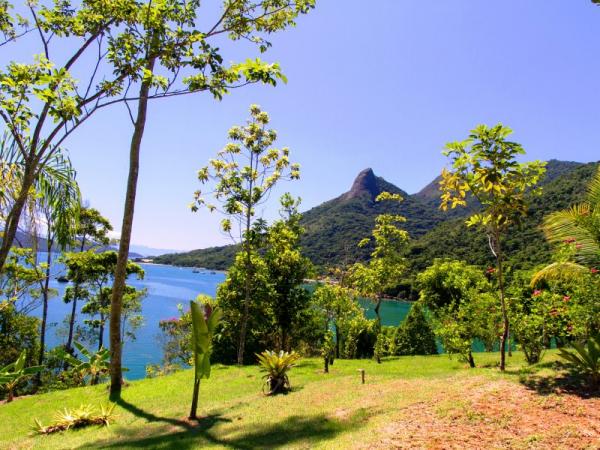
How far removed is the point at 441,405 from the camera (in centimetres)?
733

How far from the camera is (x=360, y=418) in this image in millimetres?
7562

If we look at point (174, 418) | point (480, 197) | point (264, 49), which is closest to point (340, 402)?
point (174, 418)

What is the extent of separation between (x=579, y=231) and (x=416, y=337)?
23.8 m

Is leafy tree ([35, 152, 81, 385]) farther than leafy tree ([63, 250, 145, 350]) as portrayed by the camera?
No

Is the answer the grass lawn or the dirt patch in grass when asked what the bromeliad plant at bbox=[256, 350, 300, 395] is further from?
the dirt patch in grass

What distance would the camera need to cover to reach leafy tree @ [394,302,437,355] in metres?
29.6

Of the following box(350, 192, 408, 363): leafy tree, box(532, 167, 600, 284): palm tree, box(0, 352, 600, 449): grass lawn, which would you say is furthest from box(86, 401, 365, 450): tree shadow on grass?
box(350, 192, 408, 363): leafy tree

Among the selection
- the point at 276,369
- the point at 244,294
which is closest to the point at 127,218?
the point at 276,369

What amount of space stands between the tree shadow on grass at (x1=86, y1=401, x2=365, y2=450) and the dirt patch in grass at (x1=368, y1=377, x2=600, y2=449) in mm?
1199

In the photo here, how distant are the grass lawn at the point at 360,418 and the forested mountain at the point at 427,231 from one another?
3.99 meters

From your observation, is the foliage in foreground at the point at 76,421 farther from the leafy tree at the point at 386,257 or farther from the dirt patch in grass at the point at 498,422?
the leafy tree at the point at 386,257

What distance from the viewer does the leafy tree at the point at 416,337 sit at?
29609 millimetres

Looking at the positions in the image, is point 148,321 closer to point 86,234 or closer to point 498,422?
point 86,234

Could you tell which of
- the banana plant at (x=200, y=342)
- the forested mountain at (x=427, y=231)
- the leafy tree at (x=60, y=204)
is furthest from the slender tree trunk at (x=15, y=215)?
the forested mountain at (x=427, y=231)
